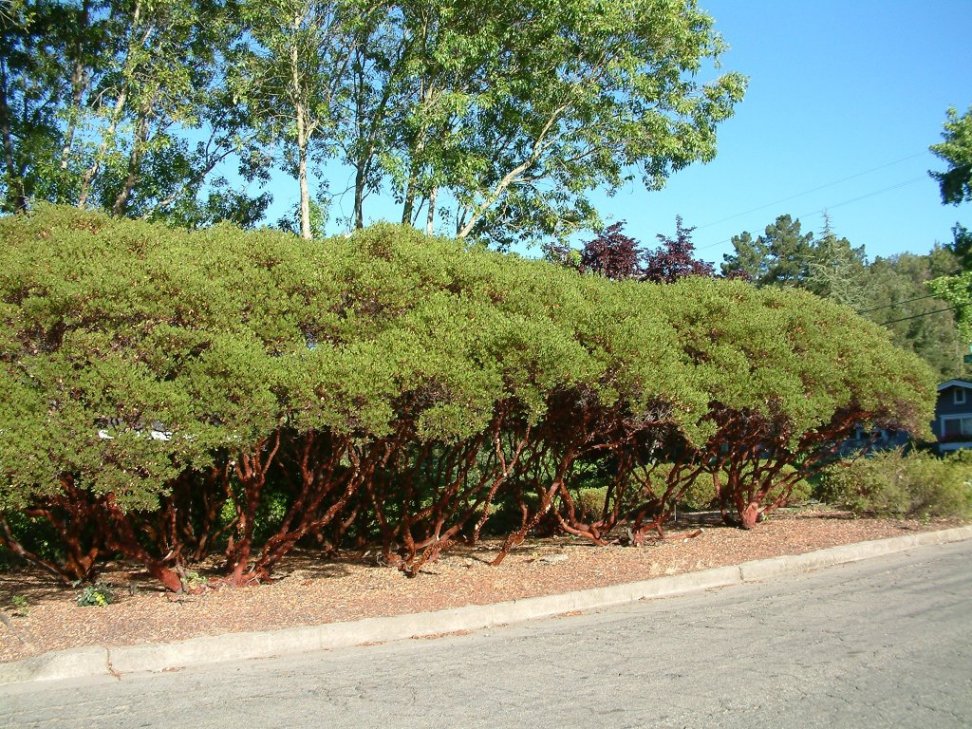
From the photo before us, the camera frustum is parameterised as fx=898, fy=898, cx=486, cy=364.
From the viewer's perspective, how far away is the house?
39.9m

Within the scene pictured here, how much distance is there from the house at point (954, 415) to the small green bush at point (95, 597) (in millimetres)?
38711

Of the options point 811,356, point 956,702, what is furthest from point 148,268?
point 811,356

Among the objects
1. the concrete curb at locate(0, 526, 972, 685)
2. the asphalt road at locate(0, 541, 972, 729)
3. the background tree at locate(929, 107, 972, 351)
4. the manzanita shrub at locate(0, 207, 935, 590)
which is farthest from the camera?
the background tree at locate(929, 107, 972, 351)

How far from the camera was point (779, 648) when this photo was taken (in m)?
7.13

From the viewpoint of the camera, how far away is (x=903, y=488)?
15.6 meters

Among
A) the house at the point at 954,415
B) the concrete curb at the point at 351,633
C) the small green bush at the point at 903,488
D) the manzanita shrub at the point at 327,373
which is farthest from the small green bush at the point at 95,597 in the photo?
the house at the point at 954,415

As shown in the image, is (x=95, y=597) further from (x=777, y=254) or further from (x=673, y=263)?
(x=777, y=254)

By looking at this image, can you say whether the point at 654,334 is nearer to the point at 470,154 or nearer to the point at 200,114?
the point at 470,154

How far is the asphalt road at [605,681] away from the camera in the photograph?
5.45 metres

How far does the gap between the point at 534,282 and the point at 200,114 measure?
434 inches

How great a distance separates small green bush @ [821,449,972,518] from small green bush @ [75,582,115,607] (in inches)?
483

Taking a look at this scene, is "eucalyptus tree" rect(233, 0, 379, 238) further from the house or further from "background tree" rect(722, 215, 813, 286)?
"background tree" rect(722, 215, 813, 286)

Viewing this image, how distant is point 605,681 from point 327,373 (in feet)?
11.6

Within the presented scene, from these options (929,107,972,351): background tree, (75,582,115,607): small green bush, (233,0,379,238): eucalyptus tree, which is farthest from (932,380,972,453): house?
(75,582,115,607): small green bush
